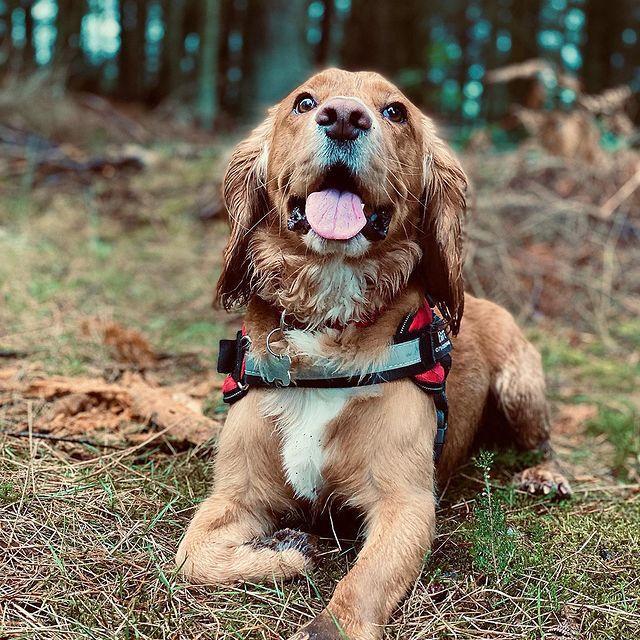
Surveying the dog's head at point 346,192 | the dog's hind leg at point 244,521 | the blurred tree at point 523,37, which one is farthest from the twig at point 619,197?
the blurred tree at point 523,37

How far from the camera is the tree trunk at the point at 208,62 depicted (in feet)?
44.0

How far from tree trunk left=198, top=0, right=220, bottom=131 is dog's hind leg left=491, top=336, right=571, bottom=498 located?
11.4 meters

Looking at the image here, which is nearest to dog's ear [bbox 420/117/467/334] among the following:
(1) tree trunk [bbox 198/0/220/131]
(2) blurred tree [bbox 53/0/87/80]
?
(1) tree trunk [bbox 198/0/220/131]

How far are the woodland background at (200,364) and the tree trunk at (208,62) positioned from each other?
51 millimetres

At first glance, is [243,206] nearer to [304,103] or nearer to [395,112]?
[304,103]

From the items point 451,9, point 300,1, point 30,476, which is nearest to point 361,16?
point 451,9

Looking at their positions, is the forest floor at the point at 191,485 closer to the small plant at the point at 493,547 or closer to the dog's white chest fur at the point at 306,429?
the small plant at the point at 493,547

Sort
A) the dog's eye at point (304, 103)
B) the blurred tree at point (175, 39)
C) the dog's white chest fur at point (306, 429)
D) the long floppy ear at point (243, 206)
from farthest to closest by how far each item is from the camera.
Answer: the blurred tree at point (175, 39) → the long floppy ear at point (243, 206) → the dog's eye at point (304, 103) → the dog's white chest fur at point (306, 429)

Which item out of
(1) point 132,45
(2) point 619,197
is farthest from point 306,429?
(1) point 132,45

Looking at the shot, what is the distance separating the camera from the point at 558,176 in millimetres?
8070

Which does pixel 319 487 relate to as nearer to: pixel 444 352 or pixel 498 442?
pixel 444 352

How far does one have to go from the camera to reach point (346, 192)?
2697mm

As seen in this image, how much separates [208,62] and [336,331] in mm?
12397

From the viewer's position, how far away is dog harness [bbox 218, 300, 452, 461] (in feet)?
8.96
